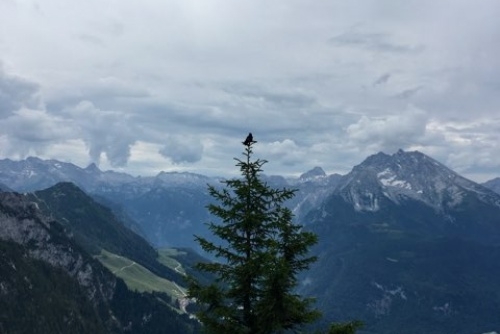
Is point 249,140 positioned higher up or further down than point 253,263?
higher up

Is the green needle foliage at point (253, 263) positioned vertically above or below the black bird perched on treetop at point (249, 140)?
below

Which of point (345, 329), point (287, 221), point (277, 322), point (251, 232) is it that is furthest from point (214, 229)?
point (345, 329)

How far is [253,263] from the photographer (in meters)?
29.4

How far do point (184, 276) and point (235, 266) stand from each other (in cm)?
364

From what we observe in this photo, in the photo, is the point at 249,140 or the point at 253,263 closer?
the point at 253,263

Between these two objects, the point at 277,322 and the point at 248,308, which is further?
the point at 248,308

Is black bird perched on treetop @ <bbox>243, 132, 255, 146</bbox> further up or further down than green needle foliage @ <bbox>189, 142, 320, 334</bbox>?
further up

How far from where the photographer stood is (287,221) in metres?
31.3

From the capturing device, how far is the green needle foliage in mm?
28828

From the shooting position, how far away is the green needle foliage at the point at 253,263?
28.8 meters

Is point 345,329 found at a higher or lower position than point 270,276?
lower

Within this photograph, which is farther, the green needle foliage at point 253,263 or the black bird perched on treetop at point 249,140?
the black bird perched on treetop at point 249,140

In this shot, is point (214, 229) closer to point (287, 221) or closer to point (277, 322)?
point (287, 221)

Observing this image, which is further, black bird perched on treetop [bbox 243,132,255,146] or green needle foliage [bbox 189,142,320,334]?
black bird perched on treetop [bbox 243,132,255,146]
